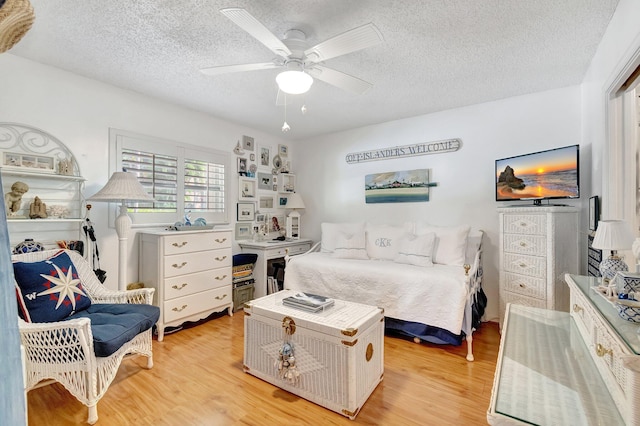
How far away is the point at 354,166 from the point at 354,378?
3.05 metres

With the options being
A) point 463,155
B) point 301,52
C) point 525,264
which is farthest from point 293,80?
point 525,264

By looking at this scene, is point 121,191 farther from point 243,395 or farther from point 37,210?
point 243,395

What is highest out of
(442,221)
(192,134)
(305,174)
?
(192,134)

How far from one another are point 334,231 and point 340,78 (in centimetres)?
227

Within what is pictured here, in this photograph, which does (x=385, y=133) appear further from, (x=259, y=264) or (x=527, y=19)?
(x=259, y=264)

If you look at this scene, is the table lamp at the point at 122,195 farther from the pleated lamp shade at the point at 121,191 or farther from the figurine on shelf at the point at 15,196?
the figurine on shelf at the point at 15,196

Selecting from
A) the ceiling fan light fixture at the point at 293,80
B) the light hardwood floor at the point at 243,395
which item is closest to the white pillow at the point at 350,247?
the light hardwood floor at the point at 243,395

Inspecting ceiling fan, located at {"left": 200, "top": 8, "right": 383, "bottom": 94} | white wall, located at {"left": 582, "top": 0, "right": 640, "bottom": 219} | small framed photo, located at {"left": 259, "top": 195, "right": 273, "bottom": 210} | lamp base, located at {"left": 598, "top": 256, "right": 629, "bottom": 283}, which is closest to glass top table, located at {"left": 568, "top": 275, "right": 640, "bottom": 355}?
lamp base, located at {"left": 598, "top": 256, "right": 629, "bottom": 283}

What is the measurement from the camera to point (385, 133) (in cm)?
402

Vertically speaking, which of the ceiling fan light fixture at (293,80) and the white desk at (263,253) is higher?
the ceiling fan light fixture at (293,80)

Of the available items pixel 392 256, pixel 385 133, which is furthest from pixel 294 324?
pixel 385 133

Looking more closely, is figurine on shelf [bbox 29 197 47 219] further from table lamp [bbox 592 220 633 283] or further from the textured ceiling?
table lamp [bbox 592 220 633 283]

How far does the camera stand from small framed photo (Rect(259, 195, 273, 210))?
4.44 m

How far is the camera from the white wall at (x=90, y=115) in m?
2.35
